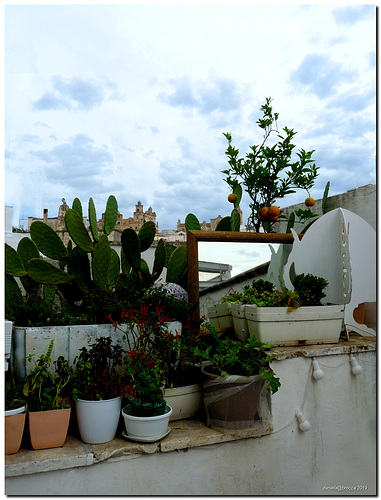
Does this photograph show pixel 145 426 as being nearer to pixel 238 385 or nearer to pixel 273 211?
pixel 238 385

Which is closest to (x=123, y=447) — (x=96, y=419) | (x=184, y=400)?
(x=96, y=419)

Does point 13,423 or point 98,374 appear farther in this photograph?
point 98,374

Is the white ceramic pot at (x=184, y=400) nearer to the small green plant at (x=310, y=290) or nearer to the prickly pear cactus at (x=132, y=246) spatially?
the small green plant at (x=310, y=290)

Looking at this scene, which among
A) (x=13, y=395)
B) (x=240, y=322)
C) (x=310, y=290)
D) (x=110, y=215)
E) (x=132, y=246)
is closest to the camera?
(x=13, y=395)

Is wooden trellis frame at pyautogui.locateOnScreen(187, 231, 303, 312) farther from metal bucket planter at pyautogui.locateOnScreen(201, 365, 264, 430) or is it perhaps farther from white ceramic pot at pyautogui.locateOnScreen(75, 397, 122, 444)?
white ceramic pot at pyautogui.locateOnScreen(75, 397, 122, 444)

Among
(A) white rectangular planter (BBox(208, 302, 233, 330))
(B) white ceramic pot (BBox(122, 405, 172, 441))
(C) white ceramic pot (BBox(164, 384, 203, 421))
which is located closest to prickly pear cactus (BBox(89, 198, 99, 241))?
(A) white rectangular planter (BBox(208, 302, 233, 330))

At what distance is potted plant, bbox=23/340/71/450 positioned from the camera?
1.69 metres

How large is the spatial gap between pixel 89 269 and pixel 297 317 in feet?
4.32

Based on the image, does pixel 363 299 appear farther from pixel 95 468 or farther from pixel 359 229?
pixel 95 468

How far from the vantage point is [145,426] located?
1763 mm

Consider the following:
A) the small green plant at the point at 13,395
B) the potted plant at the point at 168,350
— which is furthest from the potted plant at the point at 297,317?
the small green plant at the point at 13,395

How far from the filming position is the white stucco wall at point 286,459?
1698mm

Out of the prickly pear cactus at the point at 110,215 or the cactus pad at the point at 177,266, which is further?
the prickly pear cactus at the point at 110,215

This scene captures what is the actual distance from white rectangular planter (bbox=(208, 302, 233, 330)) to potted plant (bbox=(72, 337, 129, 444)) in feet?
2.66
